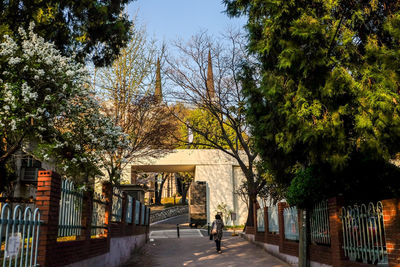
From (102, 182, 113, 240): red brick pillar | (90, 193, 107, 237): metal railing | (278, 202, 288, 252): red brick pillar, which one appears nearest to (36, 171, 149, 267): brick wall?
(90, 193, 107, 237): metal railing

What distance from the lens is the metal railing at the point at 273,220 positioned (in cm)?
1398

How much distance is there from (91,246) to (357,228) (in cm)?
559

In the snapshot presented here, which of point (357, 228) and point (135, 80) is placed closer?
point (357, 228)

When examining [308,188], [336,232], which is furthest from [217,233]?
[336,232]

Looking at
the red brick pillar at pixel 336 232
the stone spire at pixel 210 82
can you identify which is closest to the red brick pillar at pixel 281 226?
the red brick pillar at pixel 336 232

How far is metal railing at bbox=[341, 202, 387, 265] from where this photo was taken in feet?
21.4

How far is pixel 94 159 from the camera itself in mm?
10555

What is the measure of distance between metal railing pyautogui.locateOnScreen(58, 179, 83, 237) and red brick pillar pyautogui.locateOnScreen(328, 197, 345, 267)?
5.37 meters

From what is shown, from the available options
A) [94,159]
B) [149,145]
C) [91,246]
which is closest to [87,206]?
[91,246]

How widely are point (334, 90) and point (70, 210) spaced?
18.6 ft

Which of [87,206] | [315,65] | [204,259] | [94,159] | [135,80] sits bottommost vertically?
[204,259]

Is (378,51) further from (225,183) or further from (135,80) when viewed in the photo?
(225,183)

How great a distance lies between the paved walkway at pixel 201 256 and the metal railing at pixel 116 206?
1.69 metres

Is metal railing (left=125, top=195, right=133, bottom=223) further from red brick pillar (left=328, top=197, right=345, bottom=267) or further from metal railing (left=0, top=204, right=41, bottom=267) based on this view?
metal railing (left=0, top=204, right=41, bottom=267)
